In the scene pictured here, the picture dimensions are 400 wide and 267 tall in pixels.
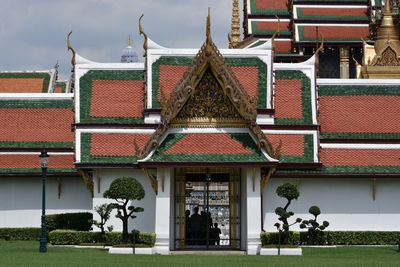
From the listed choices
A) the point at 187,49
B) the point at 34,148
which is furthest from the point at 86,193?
the point at 187,49

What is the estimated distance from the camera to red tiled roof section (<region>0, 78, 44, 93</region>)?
4597cm

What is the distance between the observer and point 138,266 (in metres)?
22.6

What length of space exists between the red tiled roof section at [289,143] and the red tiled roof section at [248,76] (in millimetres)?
1579

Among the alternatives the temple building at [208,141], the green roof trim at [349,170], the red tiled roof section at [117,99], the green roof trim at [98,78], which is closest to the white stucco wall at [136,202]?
the temple building at [208,141]

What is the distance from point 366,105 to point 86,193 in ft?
29.4

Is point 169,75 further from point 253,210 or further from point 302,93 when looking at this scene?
point 253,210

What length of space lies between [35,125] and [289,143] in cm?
860

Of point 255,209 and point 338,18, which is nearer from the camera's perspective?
point 255,209

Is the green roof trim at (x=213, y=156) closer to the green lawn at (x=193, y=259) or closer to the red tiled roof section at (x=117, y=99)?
the green lawn at (x=193, y=259)

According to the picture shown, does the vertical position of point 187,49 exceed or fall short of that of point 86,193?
it exceeds it

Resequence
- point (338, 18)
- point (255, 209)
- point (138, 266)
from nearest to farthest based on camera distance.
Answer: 1. point (138, 266)
2. point (255, 209)
3. point (338, 18)

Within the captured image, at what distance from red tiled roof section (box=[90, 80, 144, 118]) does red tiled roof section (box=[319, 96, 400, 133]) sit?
5436mm

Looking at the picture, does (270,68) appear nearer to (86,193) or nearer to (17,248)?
(86,193)

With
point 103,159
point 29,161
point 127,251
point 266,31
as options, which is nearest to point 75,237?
point 103,159
